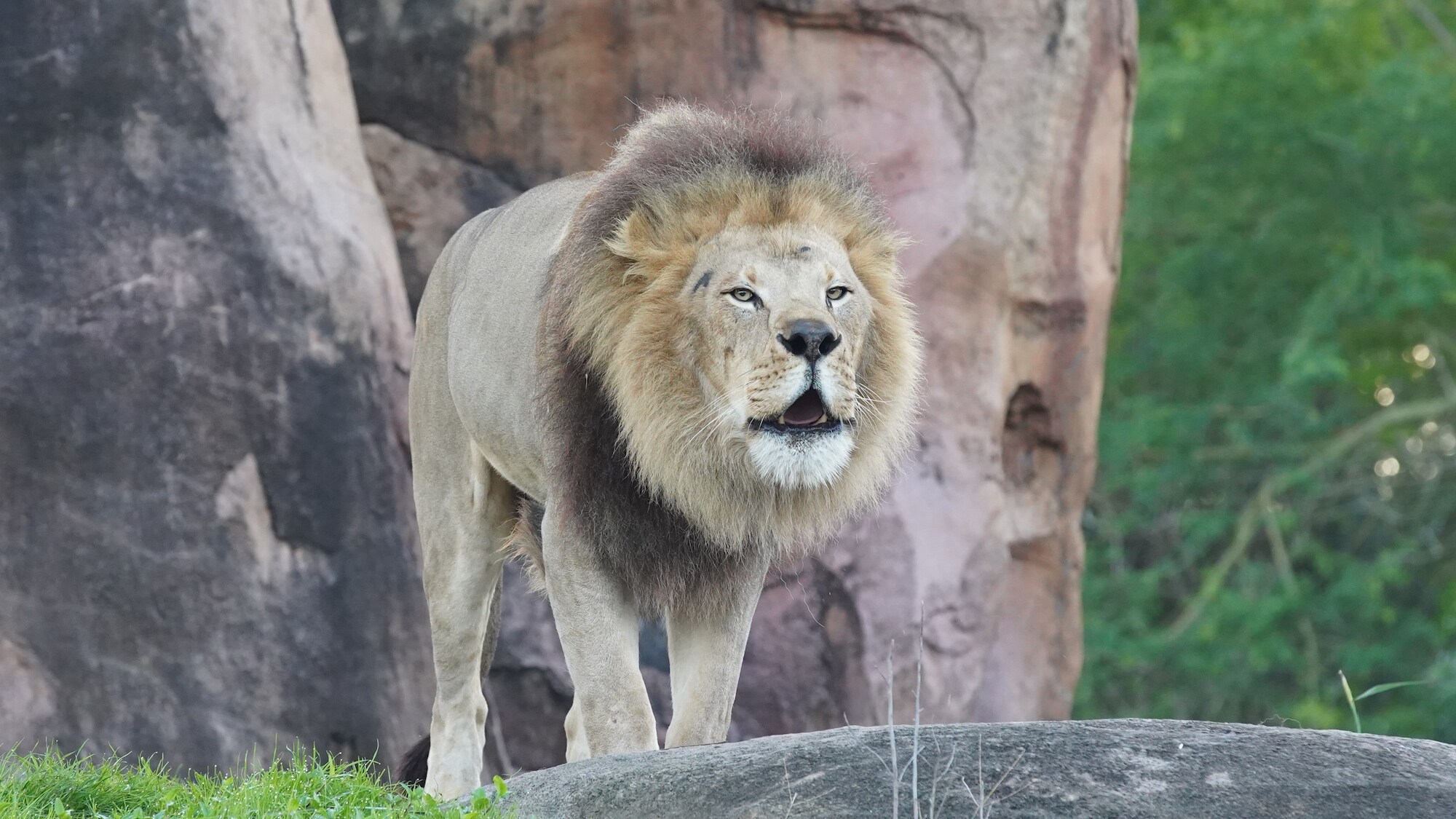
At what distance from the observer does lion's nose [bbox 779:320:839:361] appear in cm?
350

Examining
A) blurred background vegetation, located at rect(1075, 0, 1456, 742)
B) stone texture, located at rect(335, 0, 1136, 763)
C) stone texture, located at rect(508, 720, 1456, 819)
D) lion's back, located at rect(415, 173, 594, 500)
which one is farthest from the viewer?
blurred background vegetation, located at rect(1075, 0, 1456, 742)

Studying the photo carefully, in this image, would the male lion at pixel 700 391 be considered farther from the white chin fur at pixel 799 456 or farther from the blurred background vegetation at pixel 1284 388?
the blurred background vegetation at pixel 1284 388

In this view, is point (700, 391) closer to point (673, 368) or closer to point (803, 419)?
point (673, 368)

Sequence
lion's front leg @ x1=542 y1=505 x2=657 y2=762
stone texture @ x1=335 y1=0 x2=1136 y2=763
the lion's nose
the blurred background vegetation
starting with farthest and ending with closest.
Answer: the blurred background vegetation, stone texture @ x1=335 y1=0 x2=1136 y2=763, lion's front leg @ x1=542 y1=505 x2=657 y2=762, the lion's nose

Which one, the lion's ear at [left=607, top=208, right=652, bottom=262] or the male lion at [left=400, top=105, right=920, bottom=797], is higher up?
the lion's ear at [left=607, top=208, right=652, bottom=262]

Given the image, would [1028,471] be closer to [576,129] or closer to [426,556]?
[576,129]

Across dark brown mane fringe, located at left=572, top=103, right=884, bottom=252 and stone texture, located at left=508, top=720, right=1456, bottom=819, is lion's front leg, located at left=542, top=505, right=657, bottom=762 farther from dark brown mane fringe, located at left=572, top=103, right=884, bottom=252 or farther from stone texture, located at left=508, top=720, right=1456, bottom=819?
dark brown mane fringe, located at left=572, top=103, right=884, bottom=252

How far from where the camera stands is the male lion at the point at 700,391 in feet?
11.9

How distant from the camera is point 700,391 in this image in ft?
12.3

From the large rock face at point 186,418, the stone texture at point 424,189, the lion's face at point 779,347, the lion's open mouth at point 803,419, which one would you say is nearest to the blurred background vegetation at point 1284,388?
the stone texture at point 424,189

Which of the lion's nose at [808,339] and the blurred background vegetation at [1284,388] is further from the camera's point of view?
the blurred background vegetation at [1284,388]

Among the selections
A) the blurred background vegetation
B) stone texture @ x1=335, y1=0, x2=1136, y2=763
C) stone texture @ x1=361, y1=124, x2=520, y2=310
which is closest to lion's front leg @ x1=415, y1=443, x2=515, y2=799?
stone texture @ x1=335, y1=0, x2=1136, y2=763

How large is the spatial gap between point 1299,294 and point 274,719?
1031 cm

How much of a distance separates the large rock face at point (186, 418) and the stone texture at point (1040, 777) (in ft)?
9.10
